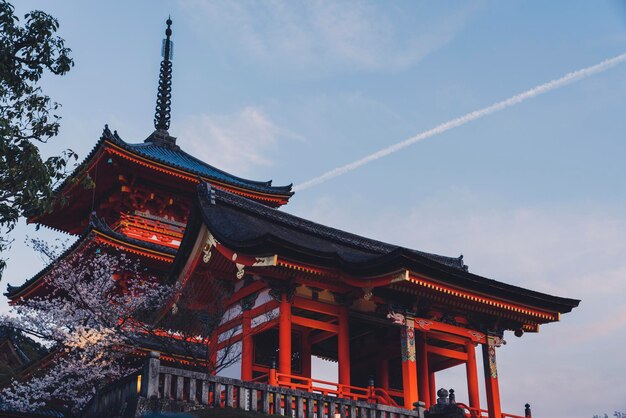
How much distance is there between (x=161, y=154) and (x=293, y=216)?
44.6 feet

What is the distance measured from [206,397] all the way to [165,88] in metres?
30.7

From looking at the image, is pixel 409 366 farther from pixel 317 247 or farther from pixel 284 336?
pixel 317 247

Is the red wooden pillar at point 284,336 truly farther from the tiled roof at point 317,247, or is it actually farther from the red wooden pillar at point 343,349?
the red wooden pillar at point 343,349

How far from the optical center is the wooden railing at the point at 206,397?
512 inches

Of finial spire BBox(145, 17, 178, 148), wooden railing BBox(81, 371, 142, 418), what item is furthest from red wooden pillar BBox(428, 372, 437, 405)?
finial spire BBox(145, 17, 178, 148)

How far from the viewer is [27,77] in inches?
576

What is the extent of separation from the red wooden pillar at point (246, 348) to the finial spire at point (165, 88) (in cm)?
2178

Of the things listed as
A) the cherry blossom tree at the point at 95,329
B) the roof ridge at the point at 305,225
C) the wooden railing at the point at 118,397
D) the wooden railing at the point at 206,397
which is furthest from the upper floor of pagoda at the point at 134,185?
the wooden railing at the point at 206,397

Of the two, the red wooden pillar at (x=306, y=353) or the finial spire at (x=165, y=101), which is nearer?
the red wooden pillar at (x=306, y=353)

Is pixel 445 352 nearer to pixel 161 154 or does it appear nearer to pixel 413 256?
pixel 413 256

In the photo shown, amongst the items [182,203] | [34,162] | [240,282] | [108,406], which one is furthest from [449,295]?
[182,203]

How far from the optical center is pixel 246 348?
19.3 m

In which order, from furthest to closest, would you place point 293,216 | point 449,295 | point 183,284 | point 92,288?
point 92,288
point 293,216
point 183,284
point 449,295

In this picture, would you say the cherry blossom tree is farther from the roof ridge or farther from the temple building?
the roof ridge
